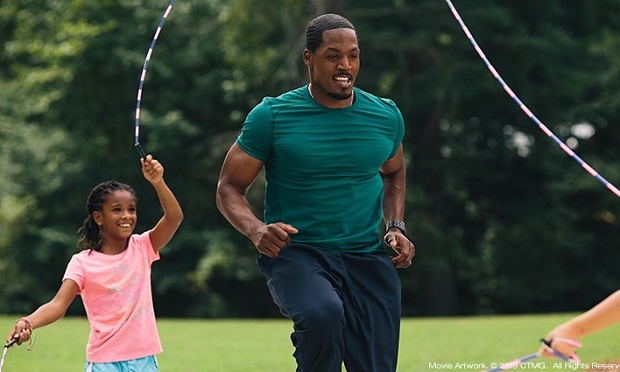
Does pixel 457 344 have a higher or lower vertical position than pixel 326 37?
lower

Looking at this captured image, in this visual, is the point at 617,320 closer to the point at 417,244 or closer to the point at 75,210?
the point at 417,244

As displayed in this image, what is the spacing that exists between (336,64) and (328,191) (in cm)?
52

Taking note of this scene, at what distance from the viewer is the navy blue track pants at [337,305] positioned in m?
4.55

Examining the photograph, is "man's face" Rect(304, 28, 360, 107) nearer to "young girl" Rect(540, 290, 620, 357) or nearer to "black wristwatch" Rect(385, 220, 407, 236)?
"black wristwatch" Rect(385, 220, 407, 236)

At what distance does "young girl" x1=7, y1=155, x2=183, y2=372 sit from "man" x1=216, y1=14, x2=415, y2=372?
0.60m

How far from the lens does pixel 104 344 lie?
526 centimetres

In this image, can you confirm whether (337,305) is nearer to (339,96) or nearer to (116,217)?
(339,96)

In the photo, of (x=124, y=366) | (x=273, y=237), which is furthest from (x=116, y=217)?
(x=273, y=237)

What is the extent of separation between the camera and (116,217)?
5.50 meters

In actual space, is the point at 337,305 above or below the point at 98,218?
below

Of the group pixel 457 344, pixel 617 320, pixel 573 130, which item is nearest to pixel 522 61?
pixel 573 130

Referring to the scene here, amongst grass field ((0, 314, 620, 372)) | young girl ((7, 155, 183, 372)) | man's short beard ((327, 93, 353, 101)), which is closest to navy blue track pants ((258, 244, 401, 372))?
man's short beard ((327, 93, 353, 101))

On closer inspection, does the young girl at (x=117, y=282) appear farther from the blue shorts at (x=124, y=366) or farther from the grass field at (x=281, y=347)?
the grass field at (x=281, y=347)

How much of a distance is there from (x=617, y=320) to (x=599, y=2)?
23678mm
